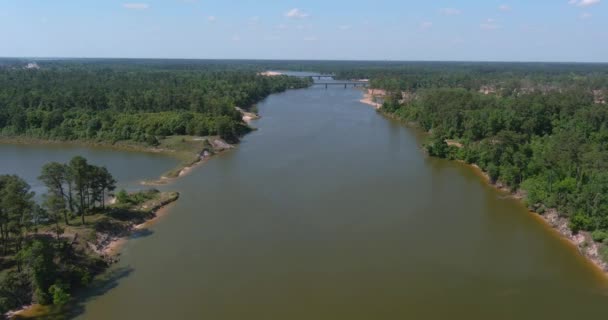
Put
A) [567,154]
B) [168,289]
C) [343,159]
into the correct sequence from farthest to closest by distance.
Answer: [343,159]
[567,154]
[168,289]

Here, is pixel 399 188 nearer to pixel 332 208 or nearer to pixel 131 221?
pixel 332 208

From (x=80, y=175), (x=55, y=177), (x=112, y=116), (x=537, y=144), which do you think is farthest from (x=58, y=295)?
(x=112, y=116)

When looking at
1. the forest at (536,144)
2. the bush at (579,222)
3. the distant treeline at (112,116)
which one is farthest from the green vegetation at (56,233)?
the forest at (536,144)

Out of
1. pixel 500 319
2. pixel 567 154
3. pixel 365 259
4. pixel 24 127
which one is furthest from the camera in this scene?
pixel 24 127

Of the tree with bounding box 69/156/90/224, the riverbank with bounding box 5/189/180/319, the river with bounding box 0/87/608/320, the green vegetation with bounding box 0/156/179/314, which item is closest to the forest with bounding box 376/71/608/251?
the river with bounding box 0/87/608/320

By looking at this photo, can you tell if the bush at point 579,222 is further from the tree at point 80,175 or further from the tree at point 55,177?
the tree at point 55,177

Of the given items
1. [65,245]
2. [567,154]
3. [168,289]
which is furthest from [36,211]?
[567,154]

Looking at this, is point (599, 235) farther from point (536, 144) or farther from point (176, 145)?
point (176, 145)
